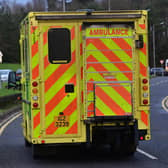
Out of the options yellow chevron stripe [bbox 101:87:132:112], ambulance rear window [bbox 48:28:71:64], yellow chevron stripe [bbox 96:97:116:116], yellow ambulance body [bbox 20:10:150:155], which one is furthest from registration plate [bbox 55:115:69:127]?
ambulance rear window [bbox 48:28:71:64]

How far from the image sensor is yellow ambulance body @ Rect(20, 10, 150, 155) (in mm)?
10945

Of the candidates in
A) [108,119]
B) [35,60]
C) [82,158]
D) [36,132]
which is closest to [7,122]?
[82,158]

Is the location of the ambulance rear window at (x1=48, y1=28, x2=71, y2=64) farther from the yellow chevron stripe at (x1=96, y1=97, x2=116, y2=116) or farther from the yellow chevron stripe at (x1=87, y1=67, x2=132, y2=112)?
the yellow chevron stripe at (x1=96, y1=97, x2=116, y2=116)

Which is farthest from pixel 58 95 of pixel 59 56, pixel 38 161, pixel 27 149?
pixel 27 149

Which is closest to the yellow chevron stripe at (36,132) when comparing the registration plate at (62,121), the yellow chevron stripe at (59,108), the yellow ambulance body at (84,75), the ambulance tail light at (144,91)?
the yellow ambulance body at (84,75)

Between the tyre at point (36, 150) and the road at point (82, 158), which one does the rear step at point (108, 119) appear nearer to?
the road at point (82, 158)

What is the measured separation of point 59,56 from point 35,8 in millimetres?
65148

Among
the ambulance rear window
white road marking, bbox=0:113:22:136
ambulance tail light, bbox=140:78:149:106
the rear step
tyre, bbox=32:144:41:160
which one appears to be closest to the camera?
the rear step

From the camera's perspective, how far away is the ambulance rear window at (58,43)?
36.1 feet

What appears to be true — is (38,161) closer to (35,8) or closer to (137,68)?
Result: (137,68)

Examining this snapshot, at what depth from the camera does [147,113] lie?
1112 centimetres

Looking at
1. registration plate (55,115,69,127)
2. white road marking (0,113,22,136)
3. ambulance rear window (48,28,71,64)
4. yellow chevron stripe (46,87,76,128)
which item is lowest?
white road marking (0,113,22,136)

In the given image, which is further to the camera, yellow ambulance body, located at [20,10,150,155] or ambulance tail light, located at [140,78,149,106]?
ambulance tail light, located at [140,78,149,106]

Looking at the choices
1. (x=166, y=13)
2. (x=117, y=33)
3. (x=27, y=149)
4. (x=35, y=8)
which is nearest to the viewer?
(x=117, y=33)
